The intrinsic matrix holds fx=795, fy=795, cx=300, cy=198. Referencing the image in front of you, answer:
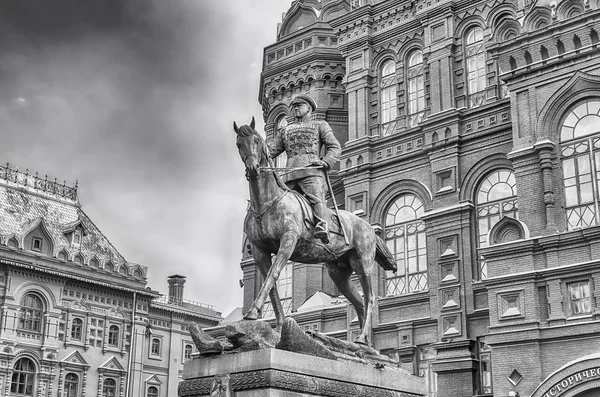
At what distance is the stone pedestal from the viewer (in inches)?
382

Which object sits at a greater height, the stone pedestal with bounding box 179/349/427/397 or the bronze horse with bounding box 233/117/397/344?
the bronze horse with bounding box 233/117/397/344

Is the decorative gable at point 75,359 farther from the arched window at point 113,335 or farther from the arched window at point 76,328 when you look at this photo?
the arched window at point 113,335

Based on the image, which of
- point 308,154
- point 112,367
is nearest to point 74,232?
point 112,367

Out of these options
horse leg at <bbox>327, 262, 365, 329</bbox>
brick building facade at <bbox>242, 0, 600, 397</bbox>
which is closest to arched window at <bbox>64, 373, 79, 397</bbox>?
brick building facade at <bbox>242, 0, 600, 397</bbox>

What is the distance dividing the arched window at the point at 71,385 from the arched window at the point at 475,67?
91.4 feet

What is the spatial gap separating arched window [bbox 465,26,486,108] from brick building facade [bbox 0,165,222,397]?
84.4 ft

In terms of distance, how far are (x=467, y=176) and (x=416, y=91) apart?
17.8 feet

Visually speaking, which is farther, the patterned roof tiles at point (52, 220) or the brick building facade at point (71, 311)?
the patterned roof tiles at point (52, 220)

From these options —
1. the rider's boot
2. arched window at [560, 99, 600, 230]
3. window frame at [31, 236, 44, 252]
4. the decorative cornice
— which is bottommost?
the decorative cornice

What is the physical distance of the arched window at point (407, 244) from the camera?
32719 millimetres

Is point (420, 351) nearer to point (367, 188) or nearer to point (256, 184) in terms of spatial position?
point (367, 188)

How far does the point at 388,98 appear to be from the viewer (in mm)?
36562

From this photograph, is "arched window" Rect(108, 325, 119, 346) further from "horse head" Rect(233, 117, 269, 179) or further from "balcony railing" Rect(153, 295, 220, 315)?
"horse head" Rect(233, 117, 269, 179)

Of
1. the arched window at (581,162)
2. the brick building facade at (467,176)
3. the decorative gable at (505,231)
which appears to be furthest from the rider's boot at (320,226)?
the decorative gable at (505,231)
